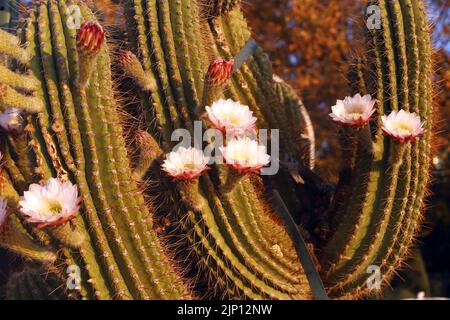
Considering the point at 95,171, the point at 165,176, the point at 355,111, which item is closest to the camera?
the point at 95,171

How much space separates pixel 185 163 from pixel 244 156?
0.60 ft

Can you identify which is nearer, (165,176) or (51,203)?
(51,203)

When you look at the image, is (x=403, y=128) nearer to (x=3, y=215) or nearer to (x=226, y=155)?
(x=226, y=155)

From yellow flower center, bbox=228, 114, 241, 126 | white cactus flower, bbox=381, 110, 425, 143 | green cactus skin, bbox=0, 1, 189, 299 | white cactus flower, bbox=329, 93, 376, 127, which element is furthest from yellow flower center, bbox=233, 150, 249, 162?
white cactus flower, bbox=381, 110, 425, 143

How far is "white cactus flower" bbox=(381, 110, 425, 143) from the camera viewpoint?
1906 millimetres

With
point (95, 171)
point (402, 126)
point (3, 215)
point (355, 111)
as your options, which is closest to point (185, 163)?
point (95, 171)

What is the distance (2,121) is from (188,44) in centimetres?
69

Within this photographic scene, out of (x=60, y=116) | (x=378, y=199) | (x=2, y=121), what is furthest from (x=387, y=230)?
(x=2, y=121)

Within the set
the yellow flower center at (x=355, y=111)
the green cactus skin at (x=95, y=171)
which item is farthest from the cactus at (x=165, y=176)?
the yellow flower center at (x=355, y=111)

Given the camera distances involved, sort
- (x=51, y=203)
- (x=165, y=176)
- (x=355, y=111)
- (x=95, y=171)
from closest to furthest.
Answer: (x=51, y=203)
(x=95, y=171)
(x=165, y=176)
(x=355, y=111)

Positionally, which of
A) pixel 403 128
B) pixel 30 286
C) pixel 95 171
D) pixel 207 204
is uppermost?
pixel 403 128

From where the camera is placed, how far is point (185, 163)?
1.71m

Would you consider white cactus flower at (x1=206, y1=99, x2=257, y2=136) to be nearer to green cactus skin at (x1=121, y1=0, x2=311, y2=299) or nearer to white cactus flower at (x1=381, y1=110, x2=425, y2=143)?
green cactus skin at (x1=121, y1=0, x2=311, y2=299)

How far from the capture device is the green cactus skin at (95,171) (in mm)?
1645
